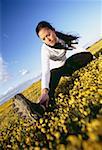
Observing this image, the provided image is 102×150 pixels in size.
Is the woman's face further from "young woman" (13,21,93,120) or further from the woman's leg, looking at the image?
the woman's leg

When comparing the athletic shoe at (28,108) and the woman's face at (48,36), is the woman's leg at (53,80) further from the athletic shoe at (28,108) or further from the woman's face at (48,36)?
the athletic shoe at (28,108)

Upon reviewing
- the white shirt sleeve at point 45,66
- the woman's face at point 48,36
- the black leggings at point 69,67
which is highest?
the woman's face at point 48,36

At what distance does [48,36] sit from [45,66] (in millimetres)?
879

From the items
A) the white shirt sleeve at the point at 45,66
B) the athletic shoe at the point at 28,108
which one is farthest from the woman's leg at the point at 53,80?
the athletic shoe at the point at 28,108

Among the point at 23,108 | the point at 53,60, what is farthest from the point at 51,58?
the point at 23,108

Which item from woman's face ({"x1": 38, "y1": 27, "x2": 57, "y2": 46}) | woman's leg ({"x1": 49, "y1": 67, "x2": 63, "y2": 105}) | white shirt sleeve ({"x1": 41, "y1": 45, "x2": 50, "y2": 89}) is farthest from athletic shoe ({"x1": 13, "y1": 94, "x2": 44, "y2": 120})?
woman's face ({"x1": 38, "y1": 27, "x2": 57, "y2": 46})

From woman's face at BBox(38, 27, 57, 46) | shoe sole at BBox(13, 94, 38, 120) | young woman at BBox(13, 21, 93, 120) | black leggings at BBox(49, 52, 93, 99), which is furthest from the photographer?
black leggings at BBox(49, 52, 93, 99)

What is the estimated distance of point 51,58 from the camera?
11.1 meters

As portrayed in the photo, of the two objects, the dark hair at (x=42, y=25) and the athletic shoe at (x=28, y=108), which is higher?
the dark hair at (x=42, y=25)

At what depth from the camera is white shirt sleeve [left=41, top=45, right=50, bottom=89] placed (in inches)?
394

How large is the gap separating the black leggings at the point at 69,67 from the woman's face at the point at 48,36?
31.1 inches

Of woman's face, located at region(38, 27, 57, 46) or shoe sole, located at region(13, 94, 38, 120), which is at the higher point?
woman's face, located at region(38, 27, 57, 46)

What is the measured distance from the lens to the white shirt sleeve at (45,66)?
32.8 ft

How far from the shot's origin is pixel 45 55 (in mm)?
10852
